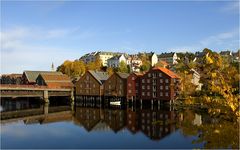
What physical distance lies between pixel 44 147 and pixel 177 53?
5857 inches

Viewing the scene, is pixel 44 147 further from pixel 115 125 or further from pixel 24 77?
pixel 24 77

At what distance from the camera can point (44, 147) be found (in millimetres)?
31172

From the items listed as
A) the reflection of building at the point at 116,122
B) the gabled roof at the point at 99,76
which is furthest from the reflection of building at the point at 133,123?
the gabled roof at the point at 99,76

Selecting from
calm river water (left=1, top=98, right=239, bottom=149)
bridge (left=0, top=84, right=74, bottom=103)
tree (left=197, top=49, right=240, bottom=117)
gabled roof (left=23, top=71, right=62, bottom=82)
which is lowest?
calm river water (left=1, top=98, right=239, bottom=149)

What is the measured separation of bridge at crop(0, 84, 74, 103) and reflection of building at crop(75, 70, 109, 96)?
10.1 feet

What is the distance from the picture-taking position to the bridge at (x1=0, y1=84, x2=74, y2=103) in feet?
232

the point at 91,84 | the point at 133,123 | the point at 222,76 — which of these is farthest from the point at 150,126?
the point at 91,84

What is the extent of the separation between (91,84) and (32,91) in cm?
1647

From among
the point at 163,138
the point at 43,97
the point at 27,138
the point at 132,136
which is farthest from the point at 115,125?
the point at 43,97

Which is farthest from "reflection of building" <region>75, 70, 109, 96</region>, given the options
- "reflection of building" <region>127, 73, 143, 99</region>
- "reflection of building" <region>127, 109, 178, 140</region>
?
"reflection of building" <region>127, 109, 178, 140</region>

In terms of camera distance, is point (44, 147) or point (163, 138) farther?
point (163, 138)

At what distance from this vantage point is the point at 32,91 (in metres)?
75.9

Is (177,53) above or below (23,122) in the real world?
above

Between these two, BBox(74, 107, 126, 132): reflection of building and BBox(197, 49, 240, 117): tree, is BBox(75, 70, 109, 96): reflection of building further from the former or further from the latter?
BBox(197, 49, 240, 117): tree
